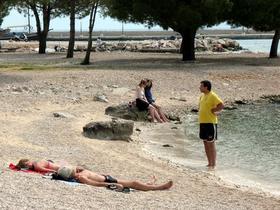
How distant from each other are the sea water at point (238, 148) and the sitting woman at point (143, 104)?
3.29 feet

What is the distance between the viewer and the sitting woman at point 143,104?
20000 millimetres

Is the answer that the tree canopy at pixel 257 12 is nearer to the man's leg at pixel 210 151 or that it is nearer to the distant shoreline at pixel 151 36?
the man's leg at pixel 210 151

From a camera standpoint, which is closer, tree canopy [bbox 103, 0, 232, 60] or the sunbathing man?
the sunbathing man

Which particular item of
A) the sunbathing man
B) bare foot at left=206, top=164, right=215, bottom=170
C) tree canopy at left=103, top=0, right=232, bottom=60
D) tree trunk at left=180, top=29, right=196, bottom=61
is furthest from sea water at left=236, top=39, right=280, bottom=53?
the sunbathing man

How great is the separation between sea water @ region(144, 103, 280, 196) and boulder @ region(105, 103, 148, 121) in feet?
4.75

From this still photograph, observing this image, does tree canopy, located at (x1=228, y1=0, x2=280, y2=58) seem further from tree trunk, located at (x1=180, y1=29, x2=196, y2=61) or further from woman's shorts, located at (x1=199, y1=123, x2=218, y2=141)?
woman's shorts, located at (x1=199, y1=123, x2=218, y2=141)

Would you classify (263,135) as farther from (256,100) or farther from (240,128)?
(256,100)

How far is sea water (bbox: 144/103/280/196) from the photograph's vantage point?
43.5ft

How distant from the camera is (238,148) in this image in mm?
16734

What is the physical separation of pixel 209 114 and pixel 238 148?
3.48 metres

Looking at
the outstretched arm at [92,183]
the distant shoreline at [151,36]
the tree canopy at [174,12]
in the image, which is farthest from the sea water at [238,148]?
the distant shoreline at [151,36]

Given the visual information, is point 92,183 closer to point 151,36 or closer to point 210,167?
point 210,167

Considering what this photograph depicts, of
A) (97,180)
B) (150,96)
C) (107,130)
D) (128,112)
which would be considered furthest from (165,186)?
(128,112)

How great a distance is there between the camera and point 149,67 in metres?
35.0
